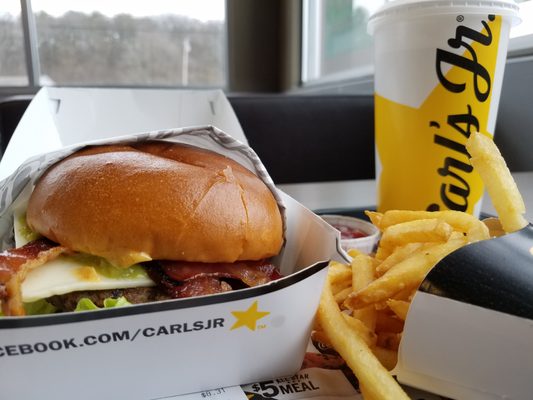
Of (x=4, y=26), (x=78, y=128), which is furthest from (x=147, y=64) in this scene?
(x=78, y=128)

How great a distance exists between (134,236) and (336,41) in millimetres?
4566

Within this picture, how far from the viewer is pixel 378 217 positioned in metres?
0.97

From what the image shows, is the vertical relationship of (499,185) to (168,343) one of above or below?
above

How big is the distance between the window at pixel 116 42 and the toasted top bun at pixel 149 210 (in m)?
5.99

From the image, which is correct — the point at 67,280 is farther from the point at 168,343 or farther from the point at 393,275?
the point at 393,275

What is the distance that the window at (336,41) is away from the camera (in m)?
4.05

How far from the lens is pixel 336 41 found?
15.9 feet

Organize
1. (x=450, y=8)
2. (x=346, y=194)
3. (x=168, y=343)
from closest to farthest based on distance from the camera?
(x=168, y=343) < (x=450, y=8) < (x=346, y=194)

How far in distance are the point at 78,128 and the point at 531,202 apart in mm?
1492

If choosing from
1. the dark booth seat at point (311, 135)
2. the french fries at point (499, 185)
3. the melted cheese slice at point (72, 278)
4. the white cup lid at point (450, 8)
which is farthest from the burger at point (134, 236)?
Answer: the dark booth seat at point (311, 135)

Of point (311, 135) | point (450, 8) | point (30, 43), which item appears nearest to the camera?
point (450, 8)

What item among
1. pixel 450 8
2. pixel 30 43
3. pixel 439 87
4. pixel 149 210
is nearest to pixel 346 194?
pixel 439 87

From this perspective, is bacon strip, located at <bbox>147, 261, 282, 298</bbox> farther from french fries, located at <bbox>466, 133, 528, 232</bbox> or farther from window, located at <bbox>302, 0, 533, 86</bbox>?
window, located at <bbox>302, 0, 533, 86</bbox>

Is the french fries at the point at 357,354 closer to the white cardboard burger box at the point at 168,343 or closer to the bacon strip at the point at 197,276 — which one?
the white cardboard burger box at the point at 168,343
